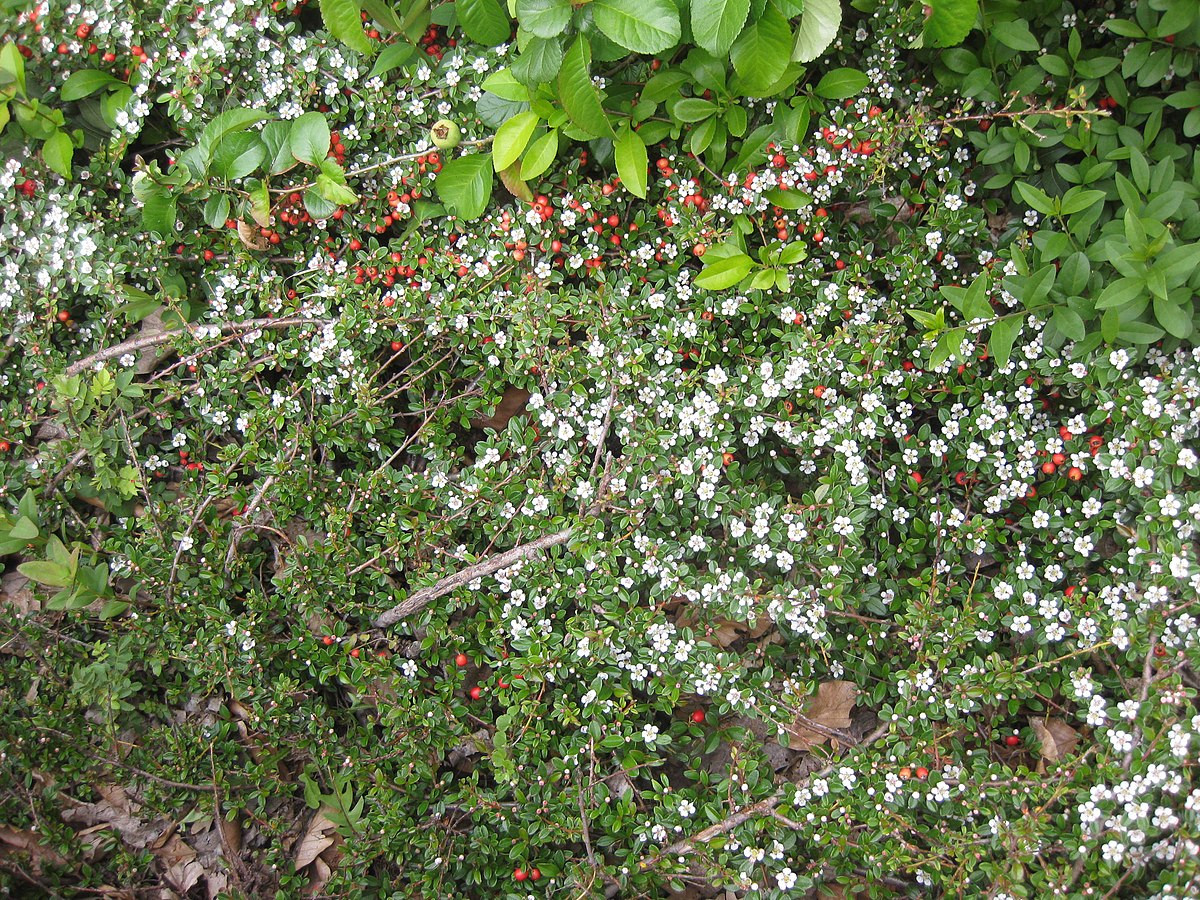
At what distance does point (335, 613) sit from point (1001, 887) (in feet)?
8.52

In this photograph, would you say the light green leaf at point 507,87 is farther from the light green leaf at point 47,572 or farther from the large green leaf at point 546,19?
the light green leaf at point 47,572

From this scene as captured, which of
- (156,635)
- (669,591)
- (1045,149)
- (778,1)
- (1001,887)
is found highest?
(778,1)

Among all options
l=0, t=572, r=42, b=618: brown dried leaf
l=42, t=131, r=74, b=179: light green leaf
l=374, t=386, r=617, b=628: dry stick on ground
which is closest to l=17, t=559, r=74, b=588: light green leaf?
l=0, t=572, r=42, b=618: brown dried leaf

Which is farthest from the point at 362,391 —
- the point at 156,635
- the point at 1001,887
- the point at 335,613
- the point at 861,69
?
the point at 1001,887

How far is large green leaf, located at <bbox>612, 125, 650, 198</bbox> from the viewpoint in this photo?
3.09 metres

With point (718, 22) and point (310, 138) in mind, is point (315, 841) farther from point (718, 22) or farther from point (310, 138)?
point (718, 22)

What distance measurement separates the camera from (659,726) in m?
3.24

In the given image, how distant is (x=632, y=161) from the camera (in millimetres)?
3104

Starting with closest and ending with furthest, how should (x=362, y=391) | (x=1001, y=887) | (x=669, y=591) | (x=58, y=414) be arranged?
(x=1001, y=887)
(x=669, y=591)
(x=362, y=391)
(x=58, y=414)

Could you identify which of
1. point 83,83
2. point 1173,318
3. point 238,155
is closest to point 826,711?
point 1173,318

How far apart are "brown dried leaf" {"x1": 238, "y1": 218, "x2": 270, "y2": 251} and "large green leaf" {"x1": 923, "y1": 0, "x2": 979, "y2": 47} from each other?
2.73 metres

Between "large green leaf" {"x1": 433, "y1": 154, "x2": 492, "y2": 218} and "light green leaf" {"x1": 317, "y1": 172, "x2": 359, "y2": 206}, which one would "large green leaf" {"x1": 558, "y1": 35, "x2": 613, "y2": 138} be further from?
"light green leaf" {"x1": 317, "y1": 172, "x2": 359, "y2": 206}

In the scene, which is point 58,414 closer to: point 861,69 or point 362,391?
point 362,391

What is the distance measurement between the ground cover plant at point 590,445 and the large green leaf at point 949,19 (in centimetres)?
1
